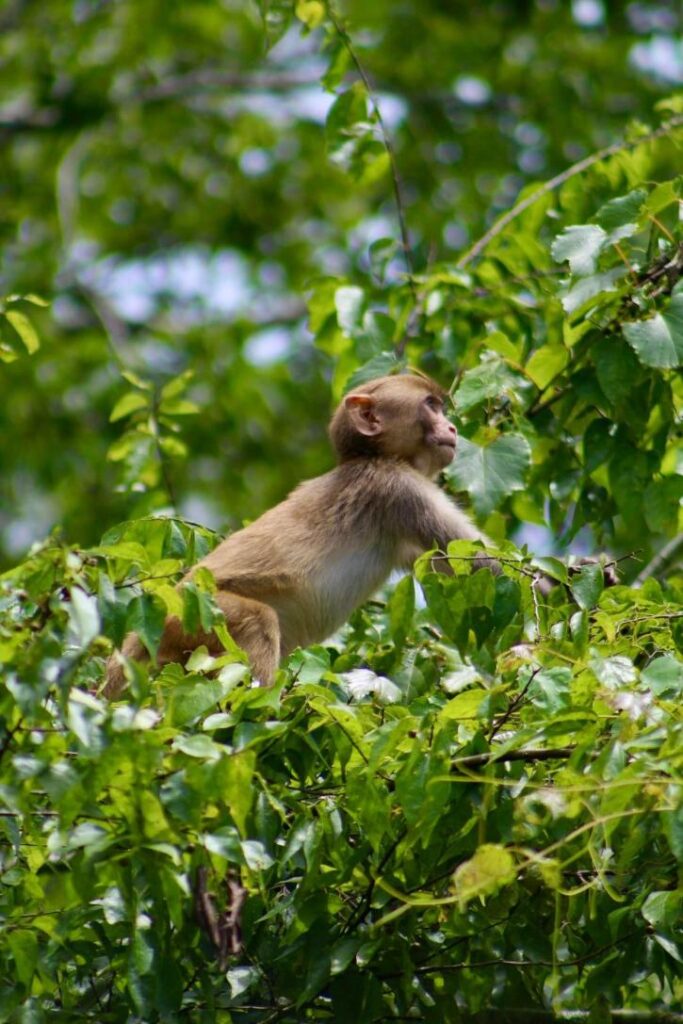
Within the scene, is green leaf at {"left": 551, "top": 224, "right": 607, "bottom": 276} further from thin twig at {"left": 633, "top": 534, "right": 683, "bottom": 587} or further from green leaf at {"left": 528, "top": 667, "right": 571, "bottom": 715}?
green leaf at {"left": 528, "top": 667, "right": 571, "bottom": 715}

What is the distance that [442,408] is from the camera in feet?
25.0

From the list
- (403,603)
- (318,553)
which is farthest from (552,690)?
(318,553)

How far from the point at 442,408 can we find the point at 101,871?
4.24m

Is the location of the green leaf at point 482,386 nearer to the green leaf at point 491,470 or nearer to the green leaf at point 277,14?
the green leaf at point 491,470

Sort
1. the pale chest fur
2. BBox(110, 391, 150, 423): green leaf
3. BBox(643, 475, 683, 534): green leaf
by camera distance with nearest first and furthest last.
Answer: BBox(643, 475, 683, 534): green leaf
the pale chest fur
BBox(110, 391, 150, 423): green leaf

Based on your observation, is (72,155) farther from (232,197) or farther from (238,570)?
(238,570)

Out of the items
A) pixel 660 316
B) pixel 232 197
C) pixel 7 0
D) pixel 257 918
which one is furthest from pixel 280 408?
pixel 257 918

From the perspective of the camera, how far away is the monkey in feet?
21.3

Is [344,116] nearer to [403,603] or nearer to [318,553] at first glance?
[318,553]

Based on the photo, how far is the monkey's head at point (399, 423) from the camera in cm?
755

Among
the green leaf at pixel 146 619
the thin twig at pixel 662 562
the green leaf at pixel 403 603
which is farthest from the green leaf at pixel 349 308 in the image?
the green leaf at pixel 146 619

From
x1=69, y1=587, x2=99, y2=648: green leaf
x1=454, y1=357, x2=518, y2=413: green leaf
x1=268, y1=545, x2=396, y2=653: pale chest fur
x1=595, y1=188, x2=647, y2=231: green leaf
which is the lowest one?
x1=268, y1=545, x2=396, y2=653: pale chest fur

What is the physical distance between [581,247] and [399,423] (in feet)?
5.99

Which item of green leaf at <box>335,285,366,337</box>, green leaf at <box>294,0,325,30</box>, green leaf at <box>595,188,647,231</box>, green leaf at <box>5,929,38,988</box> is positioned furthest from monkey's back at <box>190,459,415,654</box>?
green leaf at <box>5,929,38,988</box>
